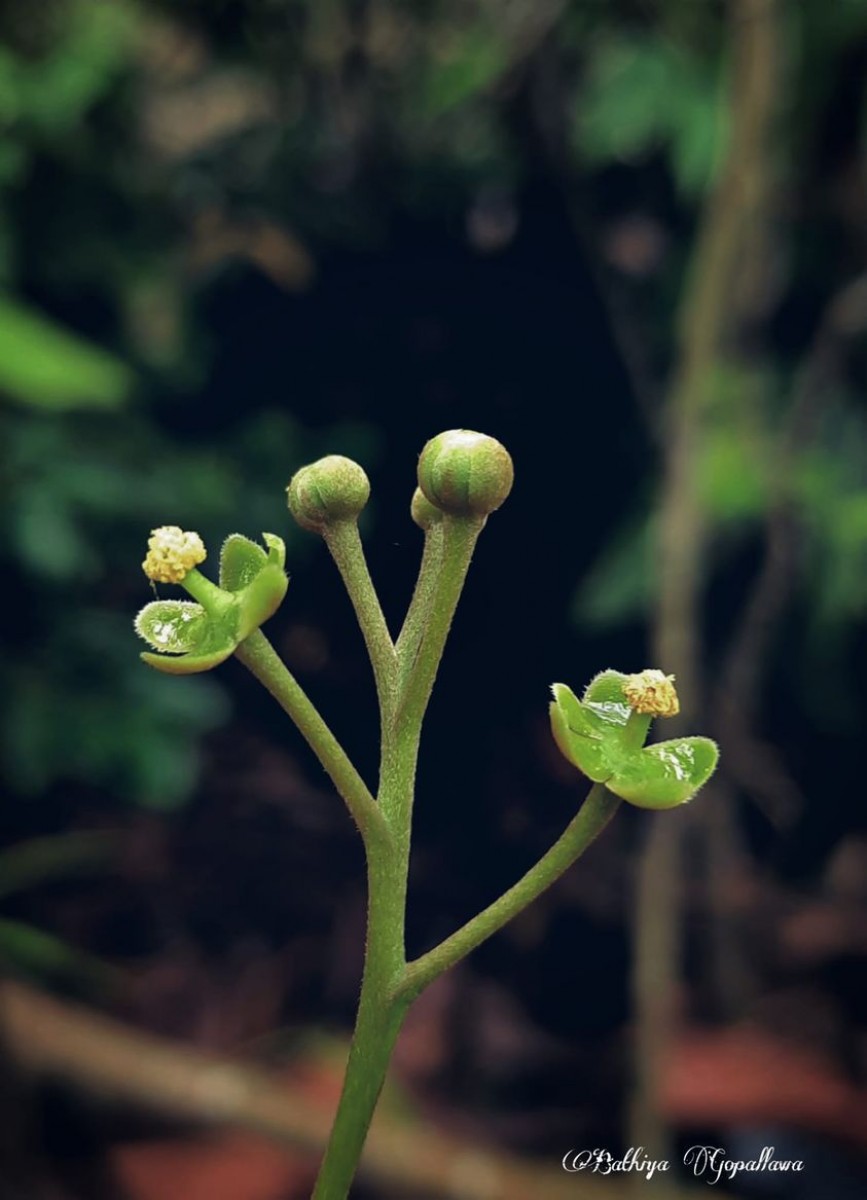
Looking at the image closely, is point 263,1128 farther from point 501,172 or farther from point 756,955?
point 501,172

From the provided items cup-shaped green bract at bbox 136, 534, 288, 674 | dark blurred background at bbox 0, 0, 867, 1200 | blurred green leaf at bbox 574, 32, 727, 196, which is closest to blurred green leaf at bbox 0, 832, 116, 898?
dark blurred background at bbox 0, 0, 867, 1200

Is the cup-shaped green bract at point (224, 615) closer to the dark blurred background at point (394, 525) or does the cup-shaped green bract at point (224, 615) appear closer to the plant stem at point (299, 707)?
the plant stem at point (299, 707)

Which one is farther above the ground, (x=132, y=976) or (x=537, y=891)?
(x=132, y=976)

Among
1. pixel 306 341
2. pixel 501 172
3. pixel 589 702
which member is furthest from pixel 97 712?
pixel 589 702

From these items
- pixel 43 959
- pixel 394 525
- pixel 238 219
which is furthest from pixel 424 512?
pixel 238 219

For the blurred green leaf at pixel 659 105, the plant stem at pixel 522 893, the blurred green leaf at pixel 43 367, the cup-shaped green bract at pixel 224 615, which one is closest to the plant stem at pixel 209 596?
the cup-shaped green bract at pixel 224 615

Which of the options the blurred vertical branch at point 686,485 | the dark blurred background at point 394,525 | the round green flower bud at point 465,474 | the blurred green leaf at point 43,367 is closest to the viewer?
the round green flower bud at point 465,474
